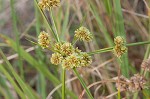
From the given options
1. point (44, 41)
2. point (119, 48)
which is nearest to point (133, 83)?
point (119, 48)

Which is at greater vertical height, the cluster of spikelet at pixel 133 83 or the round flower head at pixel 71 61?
the round flower head at pixel 71 61

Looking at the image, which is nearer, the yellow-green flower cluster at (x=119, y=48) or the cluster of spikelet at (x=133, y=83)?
the yellow-green flower cluster at (x=119, y=48)

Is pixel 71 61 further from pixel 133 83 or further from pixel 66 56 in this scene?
pixel 133 83

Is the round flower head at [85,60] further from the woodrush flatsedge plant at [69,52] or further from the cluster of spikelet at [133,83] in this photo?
the cluster of spikelet at [133,83]

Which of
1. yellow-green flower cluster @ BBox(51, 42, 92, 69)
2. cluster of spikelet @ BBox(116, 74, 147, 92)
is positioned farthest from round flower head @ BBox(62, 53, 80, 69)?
cluster of spikelet @ BBox(116, 74, 147, 92)

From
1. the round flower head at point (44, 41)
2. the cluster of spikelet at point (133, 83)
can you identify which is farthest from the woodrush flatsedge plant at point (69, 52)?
the cluster of spikelet at point (133, 83)

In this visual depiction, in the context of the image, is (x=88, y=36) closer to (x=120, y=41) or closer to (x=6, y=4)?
(x=120, y=41)

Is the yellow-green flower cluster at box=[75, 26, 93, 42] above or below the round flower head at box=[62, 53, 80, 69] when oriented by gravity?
above

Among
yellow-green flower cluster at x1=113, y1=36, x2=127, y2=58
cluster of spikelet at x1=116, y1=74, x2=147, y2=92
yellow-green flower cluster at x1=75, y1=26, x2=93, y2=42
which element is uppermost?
yellow-green flower cluster at x1=75, y1=26, x2=93, y2=42

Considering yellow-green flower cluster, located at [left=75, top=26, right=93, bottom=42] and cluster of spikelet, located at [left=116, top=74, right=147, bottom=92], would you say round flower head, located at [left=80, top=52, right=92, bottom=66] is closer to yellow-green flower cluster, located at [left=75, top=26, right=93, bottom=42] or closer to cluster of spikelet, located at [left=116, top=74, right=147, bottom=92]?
yellow-green flower cluster, located at [left=75, top=26, right=93, bottom=42]

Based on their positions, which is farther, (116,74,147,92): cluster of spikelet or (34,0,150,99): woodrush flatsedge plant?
(116,74,147,92): cluster of spikelet
